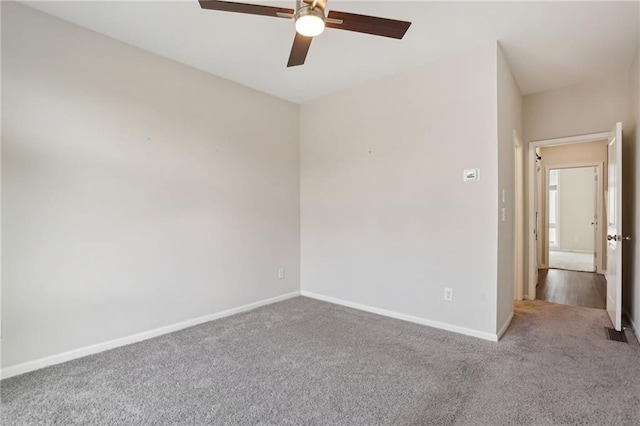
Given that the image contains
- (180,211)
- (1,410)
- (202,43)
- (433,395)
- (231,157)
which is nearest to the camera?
(1,410)

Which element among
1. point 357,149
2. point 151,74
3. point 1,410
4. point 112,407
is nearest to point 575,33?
point 357,149

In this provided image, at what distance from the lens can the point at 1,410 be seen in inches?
72.1

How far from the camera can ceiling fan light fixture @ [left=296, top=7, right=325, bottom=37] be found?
1639mm

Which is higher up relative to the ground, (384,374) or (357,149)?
(357,149)

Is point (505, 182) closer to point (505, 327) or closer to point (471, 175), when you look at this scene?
point (471, 175)

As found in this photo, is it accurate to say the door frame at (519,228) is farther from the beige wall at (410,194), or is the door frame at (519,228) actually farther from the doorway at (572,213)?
the doorway at (572,213)

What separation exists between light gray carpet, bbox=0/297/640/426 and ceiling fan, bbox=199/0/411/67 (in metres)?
2.14

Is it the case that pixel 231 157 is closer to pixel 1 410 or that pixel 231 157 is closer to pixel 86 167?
pixel 86 167

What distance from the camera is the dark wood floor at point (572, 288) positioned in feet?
13.1

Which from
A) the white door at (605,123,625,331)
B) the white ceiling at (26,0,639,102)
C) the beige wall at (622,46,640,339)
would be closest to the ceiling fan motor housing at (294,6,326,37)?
the white ceiling at (26,0,639,102)

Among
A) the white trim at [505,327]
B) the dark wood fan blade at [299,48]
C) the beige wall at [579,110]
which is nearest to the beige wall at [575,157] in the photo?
the beige wall at [579,110]

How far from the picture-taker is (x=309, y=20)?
1656mm

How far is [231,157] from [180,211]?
84 centimetres

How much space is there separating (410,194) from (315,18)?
2083 mm
